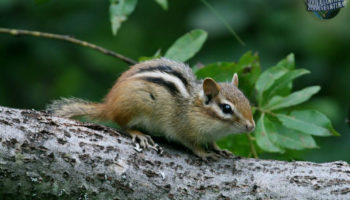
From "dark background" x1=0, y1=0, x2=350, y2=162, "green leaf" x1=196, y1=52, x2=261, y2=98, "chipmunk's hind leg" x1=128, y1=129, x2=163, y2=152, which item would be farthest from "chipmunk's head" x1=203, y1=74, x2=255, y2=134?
"dark background" x1=0, y1=0, x2=350, y2=162

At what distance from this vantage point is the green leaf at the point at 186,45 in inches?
161

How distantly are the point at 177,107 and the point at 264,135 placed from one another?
0.68m

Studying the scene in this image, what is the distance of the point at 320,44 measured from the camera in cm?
679

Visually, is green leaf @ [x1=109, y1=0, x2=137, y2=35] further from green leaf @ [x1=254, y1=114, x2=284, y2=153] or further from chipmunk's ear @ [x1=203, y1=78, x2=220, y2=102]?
green leaf @ [x1=254, y1=114, x2=284, y2=153]

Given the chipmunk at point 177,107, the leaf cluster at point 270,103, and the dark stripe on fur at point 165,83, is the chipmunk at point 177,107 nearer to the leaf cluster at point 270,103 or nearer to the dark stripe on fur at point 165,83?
the dark stripe on fur at point 165,83

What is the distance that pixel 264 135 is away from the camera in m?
3.81

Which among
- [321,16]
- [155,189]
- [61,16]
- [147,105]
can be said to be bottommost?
[155,189]

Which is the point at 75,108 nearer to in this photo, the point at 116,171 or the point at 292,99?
the point at 116,171

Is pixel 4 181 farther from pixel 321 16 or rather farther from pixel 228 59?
pixel 228 59

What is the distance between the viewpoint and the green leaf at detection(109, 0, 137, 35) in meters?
3.96

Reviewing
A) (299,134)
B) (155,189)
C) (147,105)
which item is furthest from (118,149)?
(299,134)

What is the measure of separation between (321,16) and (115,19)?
6.17ft

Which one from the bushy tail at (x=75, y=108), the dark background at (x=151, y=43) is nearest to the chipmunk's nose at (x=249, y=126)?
the bushy tail at (x=75, y=108)

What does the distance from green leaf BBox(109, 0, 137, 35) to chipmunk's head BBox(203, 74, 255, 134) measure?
82cm
